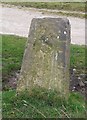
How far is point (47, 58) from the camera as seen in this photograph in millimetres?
6641

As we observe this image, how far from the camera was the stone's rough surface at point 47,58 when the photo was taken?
246 inches

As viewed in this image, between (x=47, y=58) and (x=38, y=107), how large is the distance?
995 millimetres

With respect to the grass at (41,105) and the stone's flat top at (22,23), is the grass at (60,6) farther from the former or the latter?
the grass at (41,105)

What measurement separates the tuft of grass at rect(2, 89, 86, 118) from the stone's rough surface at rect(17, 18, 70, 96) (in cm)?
15

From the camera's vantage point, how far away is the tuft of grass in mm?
5641

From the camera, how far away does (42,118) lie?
5.54 metres

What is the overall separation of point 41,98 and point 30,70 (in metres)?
0.54

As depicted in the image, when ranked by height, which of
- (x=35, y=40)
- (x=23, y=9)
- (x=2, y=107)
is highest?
(x=35, y=40)

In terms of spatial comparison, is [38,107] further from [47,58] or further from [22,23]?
[22,23]

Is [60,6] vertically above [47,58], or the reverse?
[47,58]

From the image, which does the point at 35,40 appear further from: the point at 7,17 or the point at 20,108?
the point at 7,17

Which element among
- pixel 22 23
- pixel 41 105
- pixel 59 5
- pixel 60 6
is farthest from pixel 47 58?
pixel 59 5

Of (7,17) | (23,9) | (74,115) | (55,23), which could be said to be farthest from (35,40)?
(23,9)

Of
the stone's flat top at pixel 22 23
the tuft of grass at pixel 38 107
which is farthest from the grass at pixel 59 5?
the tuft of grass at pixel 38 107
